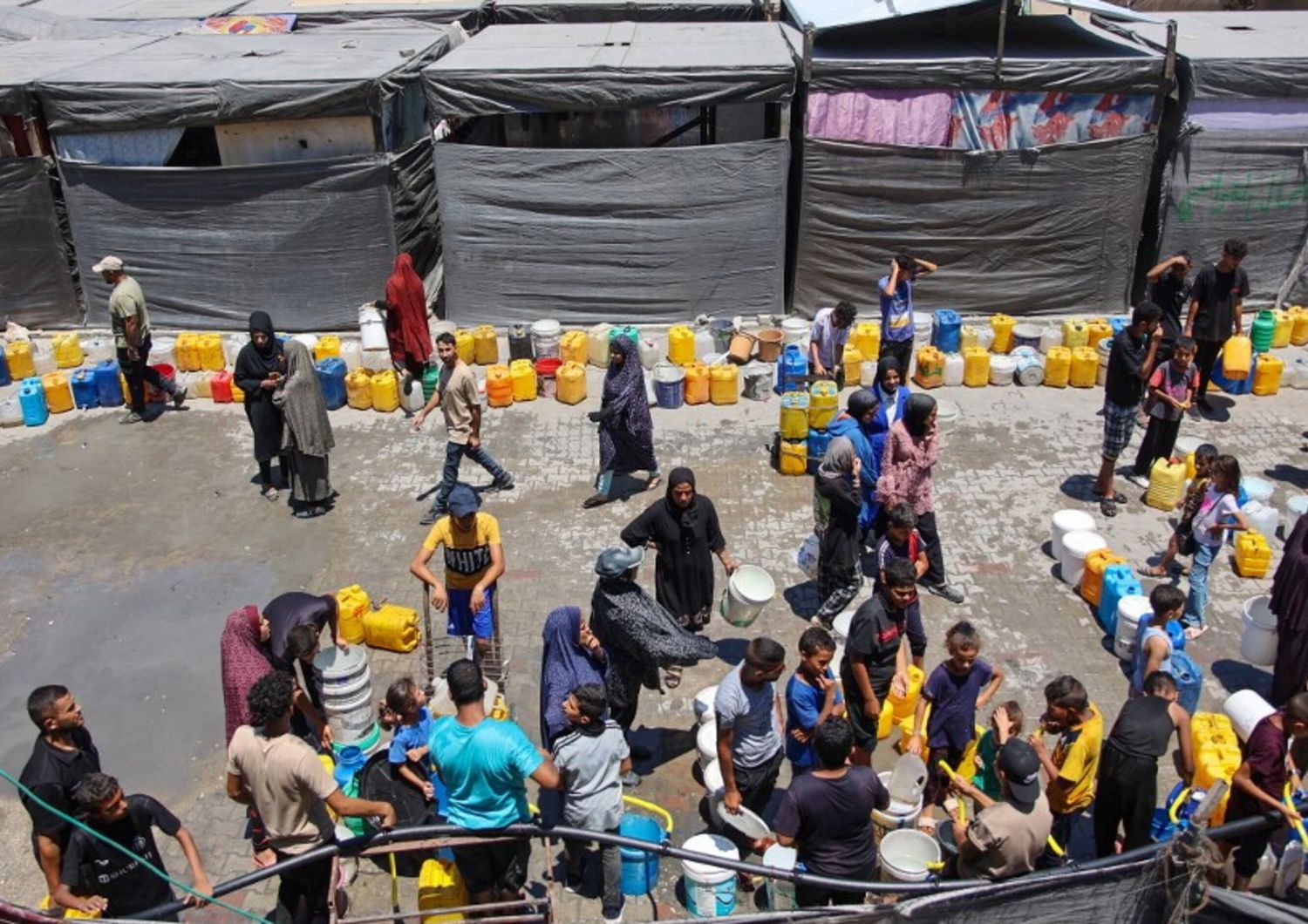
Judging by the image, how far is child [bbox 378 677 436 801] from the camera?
6.18 meters

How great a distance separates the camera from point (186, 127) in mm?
13523

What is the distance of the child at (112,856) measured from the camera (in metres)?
5.16

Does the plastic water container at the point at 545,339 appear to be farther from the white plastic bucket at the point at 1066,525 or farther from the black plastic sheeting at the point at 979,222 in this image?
the white plastic bucket at the point at 1066,525

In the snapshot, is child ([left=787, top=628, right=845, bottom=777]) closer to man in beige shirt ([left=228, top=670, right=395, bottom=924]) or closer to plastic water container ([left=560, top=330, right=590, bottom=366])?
man in beige shirt ([left=228, top=670, right=395, bottom=924])

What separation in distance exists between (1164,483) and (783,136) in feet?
20.6

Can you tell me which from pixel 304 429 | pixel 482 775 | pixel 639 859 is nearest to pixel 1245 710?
pixel 639 859

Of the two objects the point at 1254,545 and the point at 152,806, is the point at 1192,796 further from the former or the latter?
the point at 152,806

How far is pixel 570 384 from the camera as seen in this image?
12.3m

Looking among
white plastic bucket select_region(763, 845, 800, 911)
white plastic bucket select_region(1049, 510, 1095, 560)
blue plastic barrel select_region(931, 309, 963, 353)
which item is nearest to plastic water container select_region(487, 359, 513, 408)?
blue plastic barrel select_region(931, 309, 963, 353)

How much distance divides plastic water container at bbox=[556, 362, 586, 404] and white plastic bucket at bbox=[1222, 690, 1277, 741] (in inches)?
286

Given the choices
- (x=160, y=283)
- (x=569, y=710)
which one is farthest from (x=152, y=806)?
(x=160, y=283)

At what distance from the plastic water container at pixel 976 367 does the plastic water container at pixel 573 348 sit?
168 inches

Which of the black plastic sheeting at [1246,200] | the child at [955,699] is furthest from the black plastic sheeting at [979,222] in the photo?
the child at [955,699]

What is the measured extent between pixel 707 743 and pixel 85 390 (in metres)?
8.92
